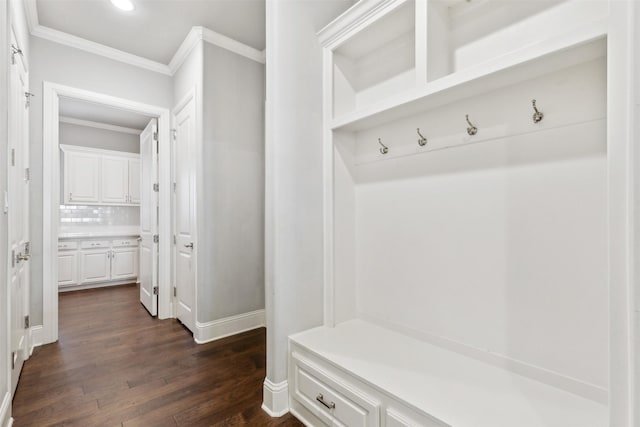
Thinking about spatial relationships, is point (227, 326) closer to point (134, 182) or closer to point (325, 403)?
point (325, 403)

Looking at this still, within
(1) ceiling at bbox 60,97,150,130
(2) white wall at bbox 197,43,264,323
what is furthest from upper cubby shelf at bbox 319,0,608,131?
(1) ceiling at bbox 60,97,150,130

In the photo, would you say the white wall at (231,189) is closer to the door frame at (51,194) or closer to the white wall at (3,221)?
the door frame at (51,194)

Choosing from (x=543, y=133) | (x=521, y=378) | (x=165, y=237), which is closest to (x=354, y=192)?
(x=543, y=133)

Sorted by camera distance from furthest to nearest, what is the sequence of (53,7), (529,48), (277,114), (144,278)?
(144,278) < (53,7) < (277,114) < (529,48)

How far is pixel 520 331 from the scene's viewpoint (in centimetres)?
139

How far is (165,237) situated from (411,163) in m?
2.73

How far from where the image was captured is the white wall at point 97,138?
16.3ft

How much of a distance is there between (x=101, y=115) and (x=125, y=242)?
6.59 feet

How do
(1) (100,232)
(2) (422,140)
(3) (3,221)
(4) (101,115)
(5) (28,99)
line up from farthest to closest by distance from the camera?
(1) (100,232)
(4) (101,115)
(5) (28,99)
(2) (422,140)
(3) (3,221)

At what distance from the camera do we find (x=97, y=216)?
548 centimetres

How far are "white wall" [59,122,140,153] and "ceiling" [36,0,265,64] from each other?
2758 millimetres

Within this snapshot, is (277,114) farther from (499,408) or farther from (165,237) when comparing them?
(165,237)

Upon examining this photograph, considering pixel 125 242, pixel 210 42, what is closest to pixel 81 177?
pixel 125 242

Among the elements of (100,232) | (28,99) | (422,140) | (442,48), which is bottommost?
(100,232)
